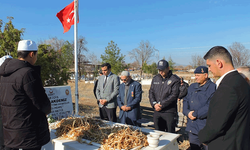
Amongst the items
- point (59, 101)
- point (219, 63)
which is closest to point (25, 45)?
point (219, 63)

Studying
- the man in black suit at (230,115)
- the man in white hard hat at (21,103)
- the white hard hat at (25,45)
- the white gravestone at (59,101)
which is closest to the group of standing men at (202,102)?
the man in black suit at (230,115)

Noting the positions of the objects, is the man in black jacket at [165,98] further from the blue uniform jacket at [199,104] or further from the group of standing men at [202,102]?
the blue uniform jacket at [199,104]

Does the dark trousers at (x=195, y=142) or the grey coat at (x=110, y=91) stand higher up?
the grey coat at (x=110, y=91)

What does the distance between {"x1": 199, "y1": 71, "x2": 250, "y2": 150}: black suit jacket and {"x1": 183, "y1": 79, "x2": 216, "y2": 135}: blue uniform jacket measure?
143 centimetres

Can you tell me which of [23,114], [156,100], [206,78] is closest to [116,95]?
[156,100]

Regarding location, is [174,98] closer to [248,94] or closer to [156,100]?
[156,100]

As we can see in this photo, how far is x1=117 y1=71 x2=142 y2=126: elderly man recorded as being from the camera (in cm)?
414

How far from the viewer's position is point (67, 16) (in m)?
6.07

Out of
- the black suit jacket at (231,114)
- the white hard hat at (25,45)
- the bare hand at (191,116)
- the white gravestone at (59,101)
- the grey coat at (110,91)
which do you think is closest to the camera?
the black suit jacket at (231,114)

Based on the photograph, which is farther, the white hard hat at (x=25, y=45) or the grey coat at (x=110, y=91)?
the grey coat at (x=110, y=91)

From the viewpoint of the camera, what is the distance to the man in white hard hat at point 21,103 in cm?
195

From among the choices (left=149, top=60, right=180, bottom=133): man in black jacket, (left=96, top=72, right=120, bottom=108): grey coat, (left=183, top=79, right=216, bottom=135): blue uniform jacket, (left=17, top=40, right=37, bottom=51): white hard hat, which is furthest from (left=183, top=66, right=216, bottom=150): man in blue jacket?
(left=17, top=40, right=37, bottom=51): white hard hat

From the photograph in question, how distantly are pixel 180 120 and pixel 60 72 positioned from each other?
624 cm

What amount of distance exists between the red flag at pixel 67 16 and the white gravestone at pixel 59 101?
2600 mm
